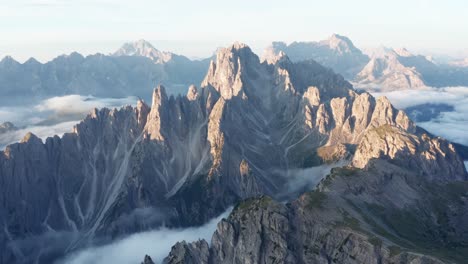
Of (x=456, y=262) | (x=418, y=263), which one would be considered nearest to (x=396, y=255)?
(x=418, y=263)

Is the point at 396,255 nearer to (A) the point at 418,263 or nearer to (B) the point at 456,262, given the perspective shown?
(A) the point at 418,263
